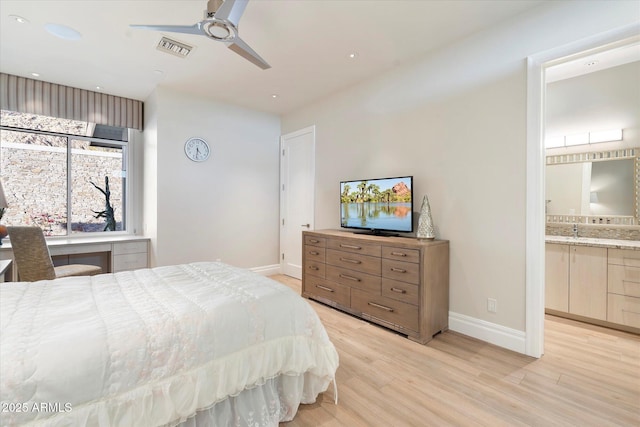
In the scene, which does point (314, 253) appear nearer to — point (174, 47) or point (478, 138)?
point (478, 138)

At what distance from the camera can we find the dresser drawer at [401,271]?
8.56 ft

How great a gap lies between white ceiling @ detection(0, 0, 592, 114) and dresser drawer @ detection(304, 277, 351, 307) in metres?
2.50

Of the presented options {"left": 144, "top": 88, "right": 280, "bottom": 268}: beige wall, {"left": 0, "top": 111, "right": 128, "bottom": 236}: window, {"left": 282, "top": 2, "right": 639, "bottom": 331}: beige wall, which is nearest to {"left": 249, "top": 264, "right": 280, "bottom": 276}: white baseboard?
{"left": 144, "top": 88, "right": 280, "bottom": 268}: beige wall

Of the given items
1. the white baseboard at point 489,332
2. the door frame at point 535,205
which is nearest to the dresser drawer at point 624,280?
the door frame at point 535,205

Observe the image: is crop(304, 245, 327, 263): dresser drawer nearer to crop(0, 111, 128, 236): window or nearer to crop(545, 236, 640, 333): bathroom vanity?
crop(545, 236, 640, 333): bathroom vanity

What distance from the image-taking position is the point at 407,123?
3.24 m

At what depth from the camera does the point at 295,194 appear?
4840mm

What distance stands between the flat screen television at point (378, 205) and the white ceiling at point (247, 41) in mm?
1327

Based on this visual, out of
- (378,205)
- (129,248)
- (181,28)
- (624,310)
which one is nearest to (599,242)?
(624,310)

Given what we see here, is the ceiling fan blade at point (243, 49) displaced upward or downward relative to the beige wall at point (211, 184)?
upward

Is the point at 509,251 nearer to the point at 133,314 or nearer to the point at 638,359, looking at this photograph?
the point at 638,359

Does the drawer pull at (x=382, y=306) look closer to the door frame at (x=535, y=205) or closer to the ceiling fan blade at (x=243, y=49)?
the door frame at (x=535, y=205)

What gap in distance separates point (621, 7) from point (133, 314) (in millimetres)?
3516

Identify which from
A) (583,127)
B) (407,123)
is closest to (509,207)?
(407,123)
